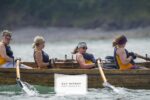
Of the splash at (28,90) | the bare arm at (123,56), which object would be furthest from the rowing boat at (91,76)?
the splash at (28,90)

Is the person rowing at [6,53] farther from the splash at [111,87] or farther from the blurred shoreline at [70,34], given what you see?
the blurred shoreline at [70,34]

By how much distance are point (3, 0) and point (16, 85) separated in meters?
79.2

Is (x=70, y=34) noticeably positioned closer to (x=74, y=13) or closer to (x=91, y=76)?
(x=74, y=13)

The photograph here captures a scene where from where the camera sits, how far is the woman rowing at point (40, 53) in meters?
28.8

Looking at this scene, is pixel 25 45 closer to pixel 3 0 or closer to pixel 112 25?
pixel 112 25

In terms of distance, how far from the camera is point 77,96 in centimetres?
2741

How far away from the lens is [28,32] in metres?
89.4

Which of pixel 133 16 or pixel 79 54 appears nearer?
pixel 79 54

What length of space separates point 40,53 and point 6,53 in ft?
4.58

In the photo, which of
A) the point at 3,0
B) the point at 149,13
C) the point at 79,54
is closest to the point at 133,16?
the point at 149,13

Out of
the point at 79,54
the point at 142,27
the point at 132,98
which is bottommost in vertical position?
the point at 132,98

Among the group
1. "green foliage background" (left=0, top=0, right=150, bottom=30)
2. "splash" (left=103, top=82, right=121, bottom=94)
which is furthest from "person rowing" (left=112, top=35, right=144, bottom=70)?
"green foliage background" (left=0, top=0, right=150, bottom=30)

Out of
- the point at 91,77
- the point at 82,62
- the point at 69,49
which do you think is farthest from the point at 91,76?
the point at 69,49

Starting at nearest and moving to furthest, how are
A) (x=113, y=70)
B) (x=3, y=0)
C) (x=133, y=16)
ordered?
1. (x=113, y=70)
2. (x=133, y=16)
3. (x=3, y=0)
